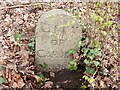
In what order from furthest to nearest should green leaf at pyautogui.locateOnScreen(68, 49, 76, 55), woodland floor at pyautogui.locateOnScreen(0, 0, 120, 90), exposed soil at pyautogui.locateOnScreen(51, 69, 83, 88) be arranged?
green leaf at pyautogui.locateOnScreen(68, 49, 76, 55), exposed soil at pyautogui.locateOnScreen(51, 69, 83, 88), woodland floor at pyautogui.locateOnScreen(0, 0, 120, 90)

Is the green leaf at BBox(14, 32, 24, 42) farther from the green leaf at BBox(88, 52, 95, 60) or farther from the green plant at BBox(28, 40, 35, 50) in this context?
the green leaf at BBox(88, 52, 95, 60)

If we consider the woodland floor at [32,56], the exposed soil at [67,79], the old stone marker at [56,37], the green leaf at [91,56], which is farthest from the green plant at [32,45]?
the green leaf at [91,56]

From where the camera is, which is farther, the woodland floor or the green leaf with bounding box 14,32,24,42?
the green leaf with bounding box 14,32,24,42

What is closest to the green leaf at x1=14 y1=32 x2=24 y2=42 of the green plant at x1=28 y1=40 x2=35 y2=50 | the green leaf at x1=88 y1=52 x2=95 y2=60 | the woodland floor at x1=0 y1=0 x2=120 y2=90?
the woodland floor at x1=0 y1=0 x2=120 y2=90

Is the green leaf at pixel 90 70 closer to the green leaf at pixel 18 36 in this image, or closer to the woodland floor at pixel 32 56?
the woodland floor at pixel 32 56

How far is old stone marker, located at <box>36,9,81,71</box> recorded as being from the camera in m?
4.20

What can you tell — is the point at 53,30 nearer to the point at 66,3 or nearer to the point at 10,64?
the point at 10,64

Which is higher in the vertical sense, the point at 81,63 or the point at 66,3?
the point at 66,3

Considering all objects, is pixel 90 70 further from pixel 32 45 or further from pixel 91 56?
pixel 32 45

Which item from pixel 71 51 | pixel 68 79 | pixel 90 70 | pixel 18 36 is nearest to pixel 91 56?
pixel 90 70

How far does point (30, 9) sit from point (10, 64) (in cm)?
167

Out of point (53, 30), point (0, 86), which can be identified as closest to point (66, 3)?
point (53, 30)

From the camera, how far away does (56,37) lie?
14.0 ft

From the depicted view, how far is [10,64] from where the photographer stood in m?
4.12
